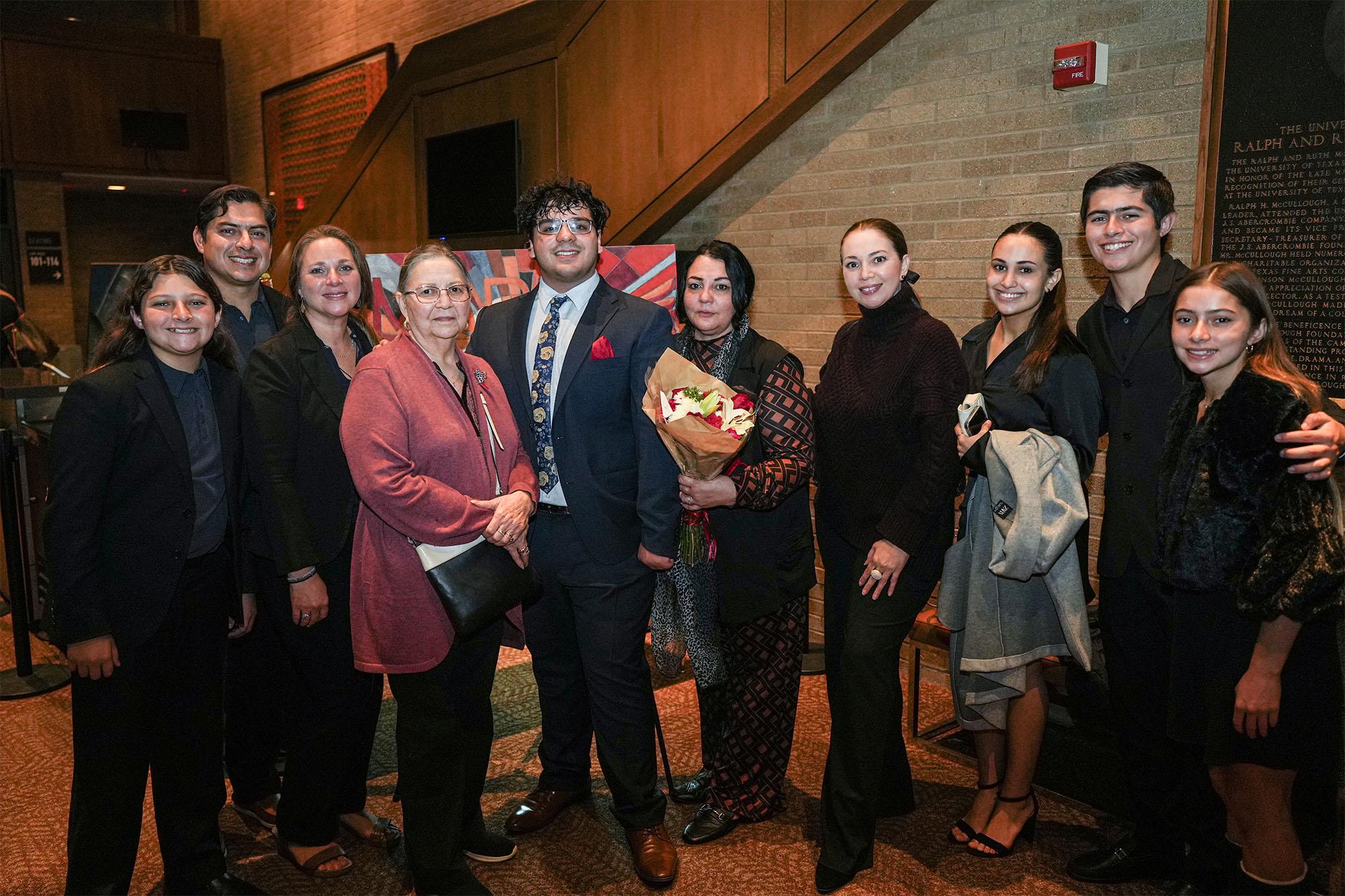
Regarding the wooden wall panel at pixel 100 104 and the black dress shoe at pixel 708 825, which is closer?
the black dress shoe at pixel 708 825

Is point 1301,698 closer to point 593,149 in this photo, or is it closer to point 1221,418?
point 1221,418

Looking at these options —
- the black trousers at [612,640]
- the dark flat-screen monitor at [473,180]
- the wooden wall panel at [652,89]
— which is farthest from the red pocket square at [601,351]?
the dark flat-screen monitor at [473,180]

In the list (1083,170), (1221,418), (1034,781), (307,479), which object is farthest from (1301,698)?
(307,479)

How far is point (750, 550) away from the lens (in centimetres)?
286

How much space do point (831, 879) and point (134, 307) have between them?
7.82ft

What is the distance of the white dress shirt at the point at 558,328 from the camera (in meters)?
2.74

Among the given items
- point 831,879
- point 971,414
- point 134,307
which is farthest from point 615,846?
point 134,307

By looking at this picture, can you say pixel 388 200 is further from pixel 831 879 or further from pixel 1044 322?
pixel 831 879

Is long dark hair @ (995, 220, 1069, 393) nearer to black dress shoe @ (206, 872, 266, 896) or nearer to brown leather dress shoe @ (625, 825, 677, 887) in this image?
brown leather dress shoe @ (625, 825, 677, 887)

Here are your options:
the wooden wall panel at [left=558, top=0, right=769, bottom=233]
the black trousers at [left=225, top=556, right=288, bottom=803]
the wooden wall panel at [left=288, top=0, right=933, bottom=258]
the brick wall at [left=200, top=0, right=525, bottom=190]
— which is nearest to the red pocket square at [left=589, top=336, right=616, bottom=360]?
the black trousers at [left=225, top=556, right=288, bottom=803]

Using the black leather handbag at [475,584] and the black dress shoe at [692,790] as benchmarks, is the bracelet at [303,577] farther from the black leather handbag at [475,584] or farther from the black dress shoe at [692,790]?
the black dress shoe at [692,790]

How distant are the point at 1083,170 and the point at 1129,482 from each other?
167cm

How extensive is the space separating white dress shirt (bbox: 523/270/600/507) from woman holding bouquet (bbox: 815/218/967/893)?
2.46 feet

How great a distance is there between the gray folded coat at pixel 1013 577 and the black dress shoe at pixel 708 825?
2.61 feet
